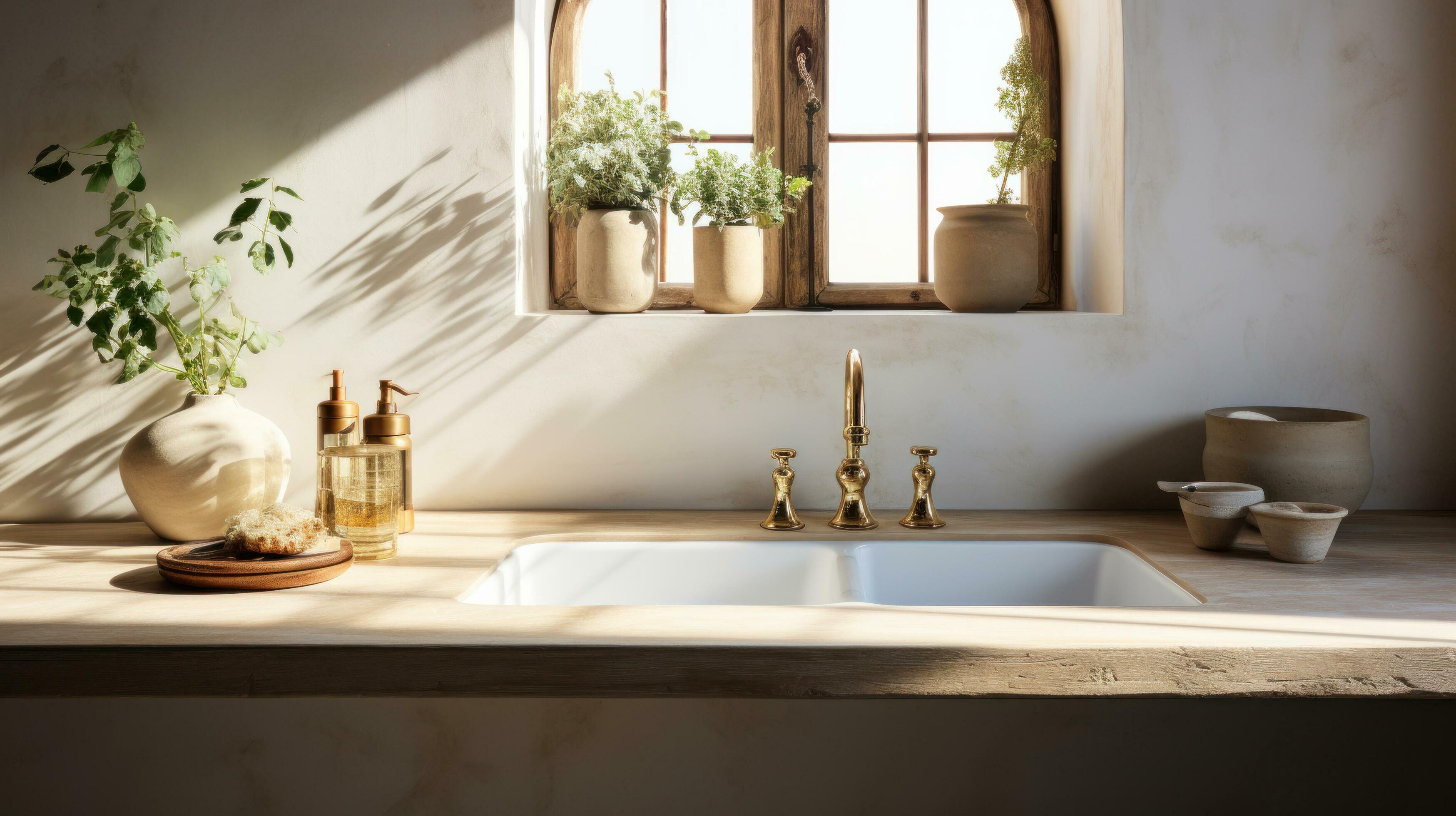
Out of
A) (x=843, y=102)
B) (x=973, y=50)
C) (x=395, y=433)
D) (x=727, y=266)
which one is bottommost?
(x=395, y=433)

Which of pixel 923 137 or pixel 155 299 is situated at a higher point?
pixel 923 137

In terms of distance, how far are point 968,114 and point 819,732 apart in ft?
4.00

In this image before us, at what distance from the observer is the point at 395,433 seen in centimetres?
148

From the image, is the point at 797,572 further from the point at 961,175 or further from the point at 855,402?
the point at 961,175

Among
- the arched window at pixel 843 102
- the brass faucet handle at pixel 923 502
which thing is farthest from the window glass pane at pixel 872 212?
the brass faucet handle at pixel 923 502

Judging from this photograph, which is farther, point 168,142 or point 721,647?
point 168,142

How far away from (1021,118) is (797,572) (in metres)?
0.99

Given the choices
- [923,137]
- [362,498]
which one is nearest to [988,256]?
[923,137]

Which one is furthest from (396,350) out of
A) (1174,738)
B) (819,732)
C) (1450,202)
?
(1450,202)

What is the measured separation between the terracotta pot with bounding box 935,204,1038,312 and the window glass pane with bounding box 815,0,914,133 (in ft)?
1.14

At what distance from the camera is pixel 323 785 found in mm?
1530

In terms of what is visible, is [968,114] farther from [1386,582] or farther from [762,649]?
[762,649]

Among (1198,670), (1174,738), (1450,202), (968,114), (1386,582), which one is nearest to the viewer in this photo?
(1198,670)

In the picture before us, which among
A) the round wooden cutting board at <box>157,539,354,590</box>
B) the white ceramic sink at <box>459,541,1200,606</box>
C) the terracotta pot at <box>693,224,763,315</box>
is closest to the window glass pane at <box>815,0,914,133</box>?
the terracotta pot at <box>693,224,763,315</box>
